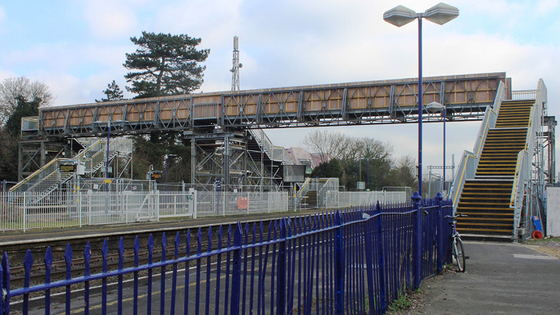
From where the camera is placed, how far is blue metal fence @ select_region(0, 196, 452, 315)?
10.1 ft

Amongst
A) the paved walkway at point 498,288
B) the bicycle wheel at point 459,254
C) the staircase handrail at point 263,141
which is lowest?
the paved walkway at point 498,288

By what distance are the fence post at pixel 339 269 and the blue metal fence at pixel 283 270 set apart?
0.5 inches

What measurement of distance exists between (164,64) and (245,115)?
78.1 ft

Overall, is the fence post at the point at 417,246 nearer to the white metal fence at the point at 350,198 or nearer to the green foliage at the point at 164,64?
the white metal fence at the point at 350,198

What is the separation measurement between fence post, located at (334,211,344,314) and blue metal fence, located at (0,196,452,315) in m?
0.01

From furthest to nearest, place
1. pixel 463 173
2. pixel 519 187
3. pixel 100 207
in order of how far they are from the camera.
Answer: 1. pixel 100 207
2. pixel 463 173
3. pixel 519 187

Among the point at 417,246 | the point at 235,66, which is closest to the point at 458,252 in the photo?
the point at 417,246

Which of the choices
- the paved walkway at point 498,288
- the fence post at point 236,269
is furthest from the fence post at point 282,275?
the paved walkway at point 498,288

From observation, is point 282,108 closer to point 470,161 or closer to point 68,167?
point 68,167

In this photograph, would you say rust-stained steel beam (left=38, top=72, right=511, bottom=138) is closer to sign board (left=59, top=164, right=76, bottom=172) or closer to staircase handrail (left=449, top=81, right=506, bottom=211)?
Result: sign board (left=59, top=164, right=76, bottom=172)

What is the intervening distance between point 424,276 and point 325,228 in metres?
5.95

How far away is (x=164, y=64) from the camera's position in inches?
2576

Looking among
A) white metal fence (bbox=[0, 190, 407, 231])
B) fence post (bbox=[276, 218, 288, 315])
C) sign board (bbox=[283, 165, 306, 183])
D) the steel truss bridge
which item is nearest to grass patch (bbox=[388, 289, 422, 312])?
fence post (bbox=[276, 218, 288, 315])

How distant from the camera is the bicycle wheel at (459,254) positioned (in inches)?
474
